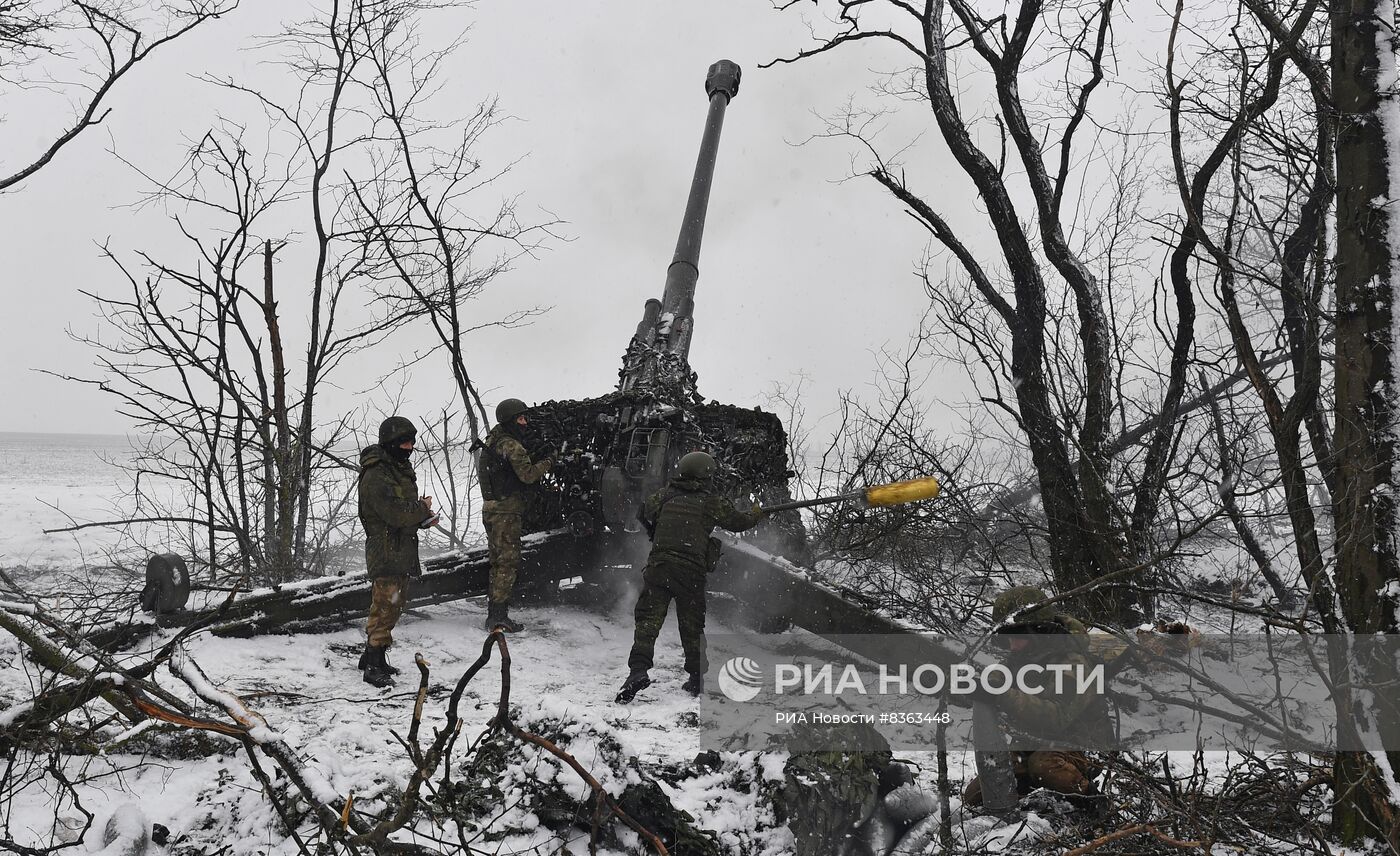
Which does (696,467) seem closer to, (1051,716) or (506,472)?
(506,472)

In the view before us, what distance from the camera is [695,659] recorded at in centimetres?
593

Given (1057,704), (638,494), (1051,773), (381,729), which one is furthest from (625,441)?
(1051,773)

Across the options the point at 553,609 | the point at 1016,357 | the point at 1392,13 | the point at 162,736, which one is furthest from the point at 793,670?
the point at 1392,13

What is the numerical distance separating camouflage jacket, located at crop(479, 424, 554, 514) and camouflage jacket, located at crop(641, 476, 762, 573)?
127cm

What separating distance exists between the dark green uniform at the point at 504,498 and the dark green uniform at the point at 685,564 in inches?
58.0

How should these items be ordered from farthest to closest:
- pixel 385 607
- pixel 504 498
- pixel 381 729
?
pixel 504 498
pixel 385 607
pixel 381 729

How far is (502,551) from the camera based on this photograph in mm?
7035

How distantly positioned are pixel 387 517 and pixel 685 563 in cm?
209

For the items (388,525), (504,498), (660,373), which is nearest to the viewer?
(388,525)

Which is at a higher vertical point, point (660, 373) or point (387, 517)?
point (660, 373)

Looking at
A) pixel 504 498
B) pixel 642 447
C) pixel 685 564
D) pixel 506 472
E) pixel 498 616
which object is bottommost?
pixel 498 616

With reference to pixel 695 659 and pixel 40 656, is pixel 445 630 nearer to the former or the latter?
pixel 695 659

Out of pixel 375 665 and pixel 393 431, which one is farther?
pixel 393 431

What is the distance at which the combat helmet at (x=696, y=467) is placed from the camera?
6.27 m
